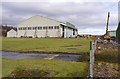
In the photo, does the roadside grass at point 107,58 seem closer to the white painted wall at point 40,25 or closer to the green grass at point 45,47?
the green grass at point 45,47

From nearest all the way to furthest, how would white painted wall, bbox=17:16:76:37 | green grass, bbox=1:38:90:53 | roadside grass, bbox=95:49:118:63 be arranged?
roadside grass, bbox=95:49:118:63 < green grass, bbox=1:38:90:53 < white painted wall, bbox=17:16:76:37

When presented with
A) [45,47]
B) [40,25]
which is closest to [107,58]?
[45,47]

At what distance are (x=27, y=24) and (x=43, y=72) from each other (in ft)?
231

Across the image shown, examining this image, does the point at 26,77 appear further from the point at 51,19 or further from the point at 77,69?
the point at 51,19

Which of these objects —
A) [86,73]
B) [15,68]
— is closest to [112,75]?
[86,73]

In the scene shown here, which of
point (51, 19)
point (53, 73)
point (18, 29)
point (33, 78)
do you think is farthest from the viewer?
point (18, 29)

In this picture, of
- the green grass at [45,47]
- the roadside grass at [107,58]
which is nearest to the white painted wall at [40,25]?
the green grass at [45,47]

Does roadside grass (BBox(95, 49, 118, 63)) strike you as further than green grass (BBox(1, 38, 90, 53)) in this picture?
No

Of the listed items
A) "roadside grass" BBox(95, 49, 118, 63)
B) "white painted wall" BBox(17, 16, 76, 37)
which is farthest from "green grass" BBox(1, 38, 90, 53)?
"white painted wall" BBox(17, 16, 76, 37)

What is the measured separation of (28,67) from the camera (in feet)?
32.7

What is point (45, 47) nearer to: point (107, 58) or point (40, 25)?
point (107, 58)

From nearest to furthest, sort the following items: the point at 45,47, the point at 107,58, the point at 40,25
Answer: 1. the point at 107,58
2. the point at 45,47
3. the point at 40,25

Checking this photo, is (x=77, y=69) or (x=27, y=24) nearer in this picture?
(x=77, y=69)

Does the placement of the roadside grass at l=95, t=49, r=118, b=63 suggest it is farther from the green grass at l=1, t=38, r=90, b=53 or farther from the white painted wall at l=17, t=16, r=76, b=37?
the white painted wall at l=17, t=16, r=76, b=37
